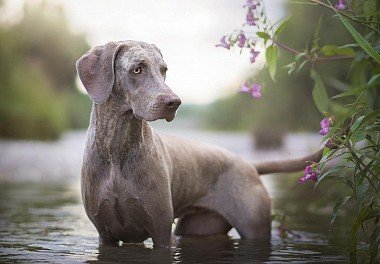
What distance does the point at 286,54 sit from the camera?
1097 cm

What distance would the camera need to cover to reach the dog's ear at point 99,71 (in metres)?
4.28

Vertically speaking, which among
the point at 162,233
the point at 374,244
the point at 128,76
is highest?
the point at 128,76

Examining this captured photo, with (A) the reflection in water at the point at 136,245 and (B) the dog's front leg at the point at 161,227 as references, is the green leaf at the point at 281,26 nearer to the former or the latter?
(B) the dog's front leg at the point at 161,227

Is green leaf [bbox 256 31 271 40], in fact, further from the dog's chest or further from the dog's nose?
the dog's chest

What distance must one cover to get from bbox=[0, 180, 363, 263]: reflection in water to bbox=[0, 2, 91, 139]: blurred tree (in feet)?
35.6

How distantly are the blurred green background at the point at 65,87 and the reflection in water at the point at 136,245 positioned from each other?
127cm

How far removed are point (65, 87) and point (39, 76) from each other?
11.6ft

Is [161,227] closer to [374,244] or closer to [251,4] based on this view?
[374,244]

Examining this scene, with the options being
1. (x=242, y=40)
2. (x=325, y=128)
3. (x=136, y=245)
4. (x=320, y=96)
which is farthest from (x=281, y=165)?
(x=325, y=128)

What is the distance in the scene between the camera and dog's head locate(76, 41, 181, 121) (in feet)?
13.4

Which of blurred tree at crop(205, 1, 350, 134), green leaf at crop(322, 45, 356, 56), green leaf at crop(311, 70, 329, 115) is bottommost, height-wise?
green leaf at crop(311, 70, 329, 115)

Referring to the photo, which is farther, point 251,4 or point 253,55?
point 253,55

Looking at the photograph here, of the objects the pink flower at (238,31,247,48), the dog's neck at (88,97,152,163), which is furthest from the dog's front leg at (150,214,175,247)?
the pink flower at (238,31,247,48)

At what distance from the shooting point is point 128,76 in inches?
167
